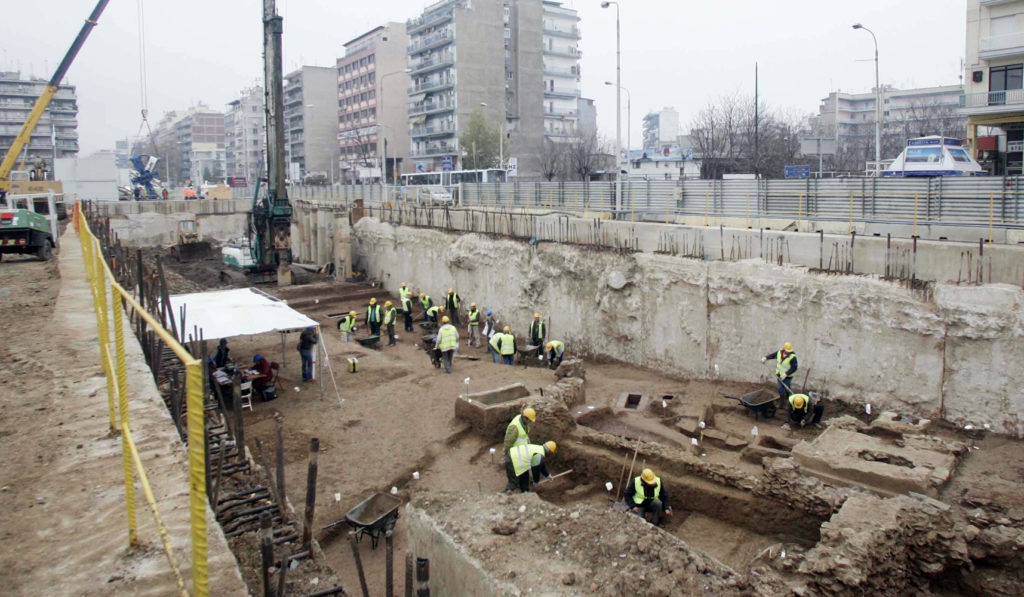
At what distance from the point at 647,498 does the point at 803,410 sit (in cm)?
552

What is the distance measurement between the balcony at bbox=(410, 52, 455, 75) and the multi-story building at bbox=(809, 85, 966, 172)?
34144 mm

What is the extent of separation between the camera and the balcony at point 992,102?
1076 inches

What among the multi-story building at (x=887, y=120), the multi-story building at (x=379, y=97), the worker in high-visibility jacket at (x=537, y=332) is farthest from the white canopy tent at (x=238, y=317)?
the multi-story building at (x=379, y=97)

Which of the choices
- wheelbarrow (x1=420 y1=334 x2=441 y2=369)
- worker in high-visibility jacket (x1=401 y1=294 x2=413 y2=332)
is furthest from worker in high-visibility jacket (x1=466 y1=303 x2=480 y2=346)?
worker in high-visibility jacket (x1=401 y1=294 x2=413 y2=332)

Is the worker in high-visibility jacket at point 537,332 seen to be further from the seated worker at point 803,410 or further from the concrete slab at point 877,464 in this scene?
the concrete slab at point 877,464

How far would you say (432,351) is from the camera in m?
19.4

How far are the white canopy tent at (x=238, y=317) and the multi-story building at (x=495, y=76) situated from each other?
4625cm

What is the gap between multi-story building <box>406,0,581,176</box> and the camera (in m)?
66.6

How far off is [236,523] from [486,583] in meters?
2.61

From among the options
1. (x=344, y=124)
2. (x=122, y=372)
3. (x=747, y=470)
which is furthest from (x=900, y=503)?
(x=344, y=124)

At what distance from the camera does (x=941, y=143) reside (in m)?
21.9

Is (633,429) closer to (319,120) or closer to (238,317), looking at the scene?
Answer: (238,317)

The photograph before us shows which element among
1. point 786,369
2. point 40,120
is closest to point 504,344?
point 786,369

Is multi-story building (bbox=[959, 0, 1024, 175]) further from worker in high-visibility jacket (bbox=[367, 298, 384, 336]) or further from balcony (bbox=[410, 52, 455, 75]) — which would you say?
balcony (bbox=[410, 52, 455, 75])
